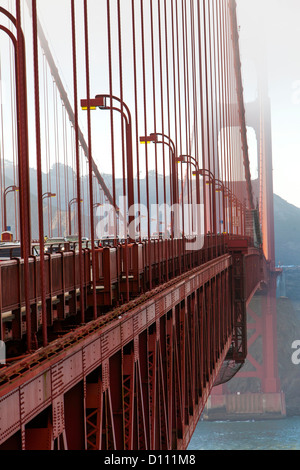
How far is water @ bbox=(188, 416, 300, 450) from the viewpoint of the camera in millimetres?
47844

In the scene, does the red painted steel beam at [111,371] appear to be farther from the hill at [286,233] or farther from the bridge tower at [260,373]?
the hill at [286,233]

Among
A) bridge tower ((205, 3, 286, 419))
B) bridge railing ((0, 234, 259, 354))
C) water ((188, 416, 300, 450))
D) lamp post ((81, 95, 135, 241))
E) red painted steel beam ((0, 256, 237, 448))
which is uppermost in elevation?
lamp post ((81, 95, 135, 241))

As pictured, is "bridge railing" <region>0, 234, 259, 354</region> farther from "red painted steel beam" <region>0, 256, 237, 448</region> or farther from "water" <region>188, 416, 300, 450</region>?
"water" <region>188, 416, 300, 450</region>

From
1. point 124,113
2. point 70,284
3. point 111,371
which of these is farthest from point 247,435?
point 70,284

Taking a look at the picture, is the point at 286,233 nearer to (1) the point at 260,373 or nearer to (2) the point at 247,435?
(1) the point at 260,373

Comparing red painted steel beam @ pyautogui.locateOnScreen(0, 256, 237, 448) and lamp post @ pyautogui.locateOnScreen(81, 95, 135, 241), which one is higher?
lamp post @ pyautogui.locateOnScreen(81, 95, 135, 241)

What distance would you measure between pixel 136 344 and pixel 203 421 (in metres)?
47.8

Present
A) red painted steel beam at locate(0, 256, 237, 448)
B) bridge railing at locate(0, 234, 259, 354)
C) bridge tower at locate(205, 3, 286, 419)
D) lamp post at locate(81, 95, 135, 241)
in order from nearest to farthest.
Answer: red painted steel beam at locate(0, 256, 237, 448) < bridge railing at locate(0, 234, 259, 354) < lamp post at locate(81, 95, 135, 241) < bridge tower at locate(205, 3, 286, 419)

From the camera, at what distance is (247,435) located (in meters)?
50.0

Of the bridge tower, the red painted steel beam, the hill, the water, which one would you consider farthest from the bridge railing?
the hill

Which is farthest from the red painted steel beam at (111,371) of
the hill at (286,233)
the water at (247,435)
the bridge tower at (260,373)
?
the hill at (286,233)
